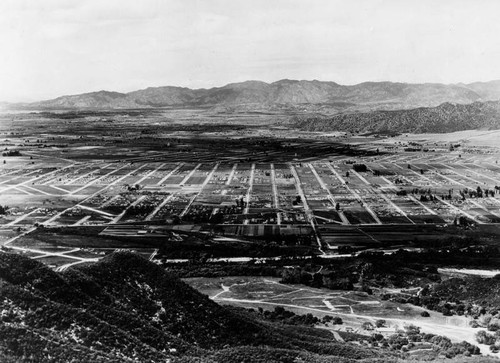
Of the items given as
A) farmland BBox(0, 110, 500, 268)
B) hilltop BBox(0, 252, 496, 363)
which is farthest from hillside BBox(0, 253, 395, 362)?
farmland BBox(0, 110, 500, 268)

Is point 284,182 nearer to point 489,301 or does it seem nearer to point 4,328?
point 489,301

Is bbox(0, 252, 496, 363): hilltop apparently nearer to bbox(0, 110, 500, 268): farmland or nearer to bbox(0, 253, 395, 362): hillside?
bbox(0, 253, 395, 362): hillside

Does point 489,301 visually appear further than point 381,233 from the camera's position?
No

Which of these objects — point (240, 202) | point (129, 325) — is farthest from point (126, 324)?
point (240, 202)

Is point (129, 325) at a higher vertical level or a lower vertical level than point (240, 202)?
higher

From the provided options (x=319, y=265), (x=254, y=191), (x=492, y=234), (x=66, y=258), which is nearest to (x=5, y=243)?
(x=66, y=258)

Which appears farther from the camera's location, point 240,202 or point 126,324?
point 240,202

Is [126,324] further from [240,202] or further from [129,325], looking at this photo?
[240,202]

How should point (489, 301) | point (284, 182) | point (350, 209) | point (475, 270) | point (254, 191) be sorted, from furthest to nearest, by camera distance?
point (284, 182) < point (254, 191) < point (350, 209) < point (475, 270) < point (489, 301)

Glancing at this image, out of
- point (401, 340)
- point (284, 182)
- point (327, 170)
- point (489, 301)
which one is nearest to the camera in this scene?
point (401, 340)

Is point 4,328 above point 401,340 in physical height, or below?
above
